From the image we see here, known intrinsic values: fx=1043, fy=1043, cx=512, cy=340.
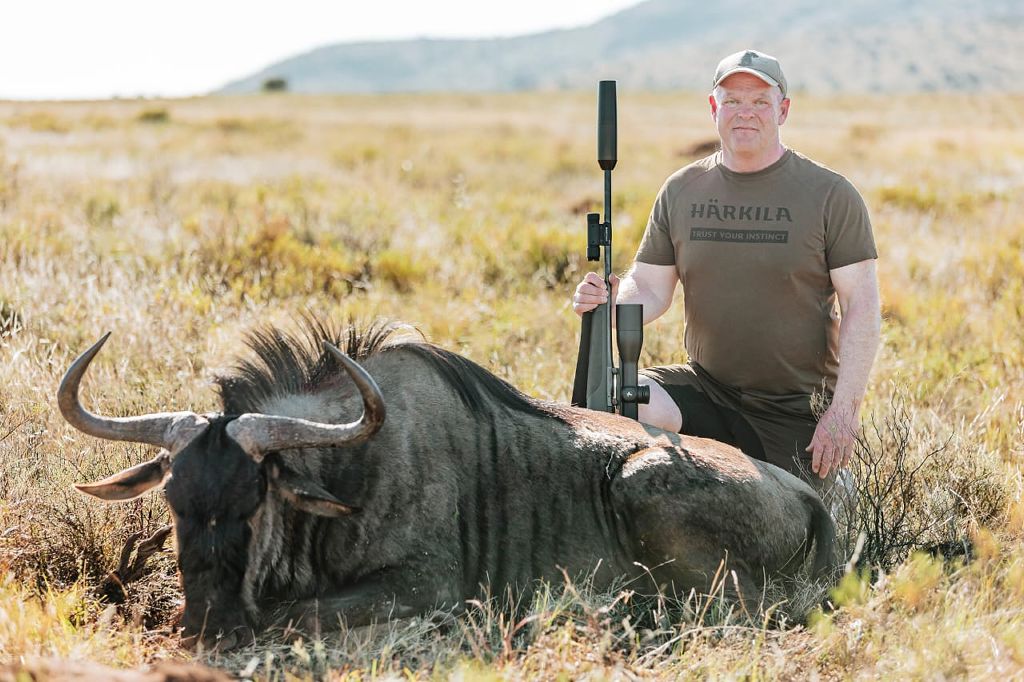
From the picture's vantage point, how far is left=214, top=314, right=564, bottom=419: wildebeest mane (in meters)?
4.07

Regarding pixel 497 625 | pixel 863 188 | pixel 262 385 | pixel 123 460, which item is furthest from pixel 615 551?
pixel 863 188

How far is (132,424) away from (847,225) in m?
3.09

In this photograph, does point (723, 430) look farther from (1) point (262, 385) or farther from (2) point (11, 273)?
(2) point (11, 273)

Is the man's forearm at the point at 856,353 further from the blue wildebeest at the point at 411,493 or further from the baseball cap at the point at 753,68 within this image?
the baseball cap at the point at 753,68

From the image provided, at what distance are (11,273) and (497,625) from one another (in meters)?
5.56

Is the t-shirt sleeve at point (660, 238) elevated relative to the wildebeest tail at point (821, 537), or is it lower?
elevated

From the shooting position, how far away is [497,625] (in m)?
3.76

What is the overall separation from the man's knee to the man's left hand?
68 cm

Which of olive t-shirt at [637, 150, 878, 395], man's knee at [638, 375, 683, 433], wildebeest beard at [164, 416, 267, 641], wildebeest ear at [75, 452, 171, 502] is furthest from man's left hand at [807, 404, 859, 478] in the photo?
wildebeest ear at [75, 452, 171, 502]

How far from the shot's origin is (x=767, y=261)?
4.73m

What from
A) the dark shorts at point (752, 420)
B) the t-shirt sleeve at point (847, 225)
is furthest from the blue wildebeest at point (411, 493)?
the t-shirt sleeve at point (847, 225)

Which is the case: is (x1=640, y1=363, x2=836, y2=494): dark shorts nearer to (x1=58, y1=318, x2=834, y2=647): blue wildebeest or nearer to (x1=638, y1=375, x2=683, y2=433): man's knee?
(x1=638, y1=375, x2=683, y2=433): man's knee

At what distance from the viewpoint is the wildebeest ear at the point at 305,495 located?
3.56 m

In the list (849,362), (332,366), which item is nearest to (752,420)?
(849,362)
